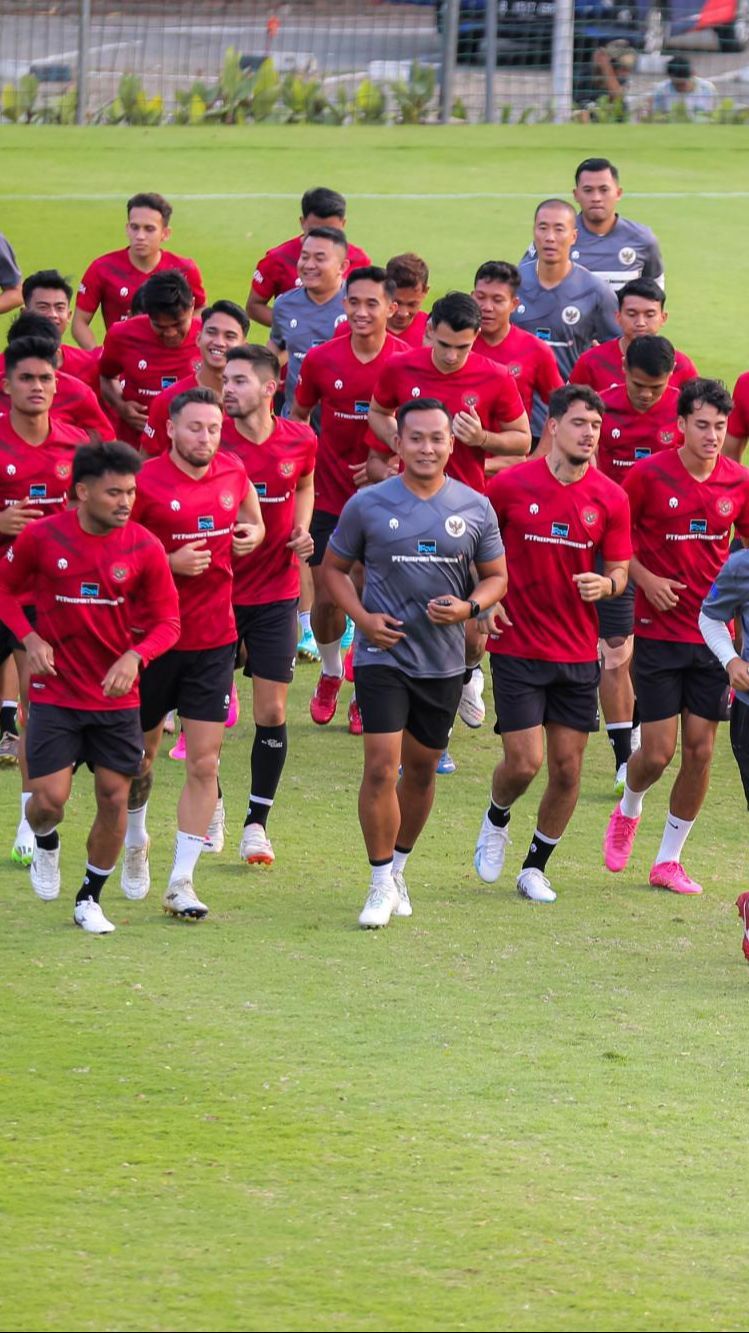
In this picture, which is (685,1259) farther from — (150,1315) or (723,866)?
(723,866)

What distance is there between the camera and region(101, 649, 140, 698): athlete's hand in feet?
27.4

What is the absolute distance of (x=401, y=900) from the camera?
933 cm

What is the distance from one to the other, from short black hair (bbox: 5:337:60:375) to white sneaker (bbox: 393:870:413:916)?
2702 mm

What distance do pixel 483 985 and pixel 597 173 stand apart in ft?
A: 20.4

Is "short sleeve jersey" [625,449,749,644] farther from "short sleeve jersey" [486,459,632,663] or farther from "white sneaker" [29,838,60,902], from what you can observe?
"white sneaker" [29,838,60,902]

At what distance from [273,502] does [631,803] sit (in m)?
2.19

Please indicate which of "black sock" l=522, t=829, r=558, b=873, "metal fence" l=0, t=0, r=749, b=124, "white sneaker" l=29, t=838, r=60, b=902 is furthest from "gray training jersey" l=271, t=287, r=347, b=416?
"metal fence" l=0, t=0, r=749, b=124

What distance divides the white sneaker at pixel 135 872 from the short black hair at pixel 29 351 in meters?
2.15

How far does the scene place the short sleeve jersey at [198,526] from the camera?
354 inches

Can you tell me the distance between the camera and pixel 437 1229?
6324 millimetres

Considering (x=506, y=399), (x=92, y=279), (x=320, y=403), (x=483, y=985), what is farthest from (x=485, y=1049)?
(x=92, y=279)

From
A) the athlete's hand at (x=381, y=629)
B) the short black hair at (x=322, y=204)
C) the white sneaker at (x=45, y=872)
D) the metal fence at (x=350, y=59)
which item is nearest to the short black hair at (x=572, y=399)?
the athlete's hand at (x=381, y=629)

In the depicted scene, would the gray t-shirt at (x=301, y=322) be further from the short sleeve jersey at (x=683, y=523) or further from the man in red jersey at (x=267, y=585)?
the short sleeve jersey at (x=683, y=523)

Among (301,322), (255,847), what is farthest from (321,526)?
(255,847)
